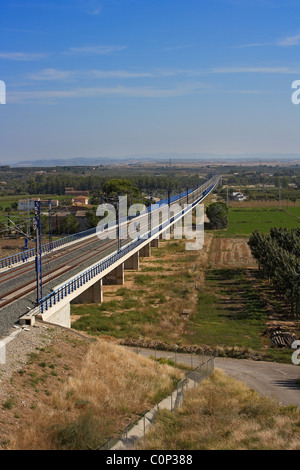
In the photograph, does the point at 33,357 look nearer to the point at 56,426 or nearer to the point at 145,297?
the point at 56,426

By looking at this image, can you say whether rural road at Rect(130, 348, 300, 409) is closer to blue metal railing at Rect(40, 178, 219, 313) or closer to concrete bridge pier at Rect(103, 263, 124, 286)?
blue metal railing at Rect(40, 178, 219, 313)

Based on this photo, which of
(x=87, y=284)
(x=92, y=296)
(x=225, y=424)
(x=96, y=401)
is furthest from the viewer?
(x=92, y=296)

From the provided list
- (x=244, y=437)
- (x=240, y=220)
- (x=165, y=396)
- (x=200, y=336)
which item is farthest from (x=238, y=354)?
(x=240, y=220)

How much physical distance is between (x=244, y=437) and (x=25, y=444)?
6.54 m

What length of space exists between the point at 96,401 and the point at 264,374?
381 inches

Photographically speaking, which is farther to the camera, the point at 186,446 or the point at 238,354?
the point at 238,354

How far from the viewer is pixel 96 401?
17.3 m

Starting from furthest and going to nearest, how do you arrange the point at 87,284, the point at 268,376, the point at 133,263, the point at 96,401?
the point at 133,263
the point at 87,284
the point at 268,376
the point at 96,401

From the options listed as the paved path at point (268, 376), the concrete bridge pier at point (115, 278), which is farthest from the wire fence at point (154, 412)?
the concrete bridge pier at point (115, 278)

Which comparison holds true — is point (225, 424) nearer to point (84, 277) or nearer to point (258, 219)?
point (84, 277)

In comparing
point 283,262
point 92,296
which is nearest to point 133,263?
point 92,296

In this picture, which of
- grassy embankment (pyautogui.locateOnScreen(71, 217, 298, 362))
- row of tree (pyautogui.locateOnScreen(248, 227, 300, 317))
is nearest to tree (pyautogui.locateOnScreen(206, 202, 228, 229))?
row of tree (pyautogui.locateOnScreen(248, 227, 300, 317))

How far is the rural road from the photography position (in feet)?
70.0

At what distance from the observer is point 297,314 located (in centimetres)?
3456
